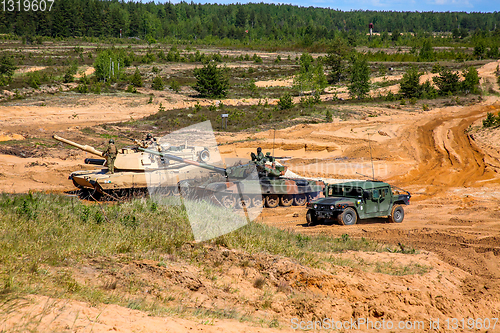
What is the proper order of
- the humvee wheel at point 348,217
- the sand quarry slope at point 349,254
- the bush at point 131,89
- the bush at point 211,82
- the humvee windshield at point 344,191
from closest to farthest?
the sand quarry slope at point 349,254, the humvee wheel at point 348,217, the humvee windshield at point 344,191, the bush at point 211,82, the bush at point 131,89

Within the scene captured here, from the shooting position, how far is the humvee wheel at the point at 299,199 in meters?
20.0

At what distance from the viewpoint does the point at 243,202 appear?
1862 centimetres

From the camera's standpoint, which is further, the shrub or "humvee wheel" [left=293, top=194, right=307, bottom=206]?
the shrub

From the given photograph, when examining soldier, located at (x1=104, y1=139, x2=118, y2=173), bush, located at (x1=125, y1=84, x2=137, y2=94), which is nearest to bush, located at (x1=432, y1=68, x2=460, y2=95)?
bush, located at (x1=125, y1=84, x2=137, y2=94)

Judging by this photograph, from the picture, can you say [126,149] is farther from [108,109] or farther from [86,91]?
[86,91]

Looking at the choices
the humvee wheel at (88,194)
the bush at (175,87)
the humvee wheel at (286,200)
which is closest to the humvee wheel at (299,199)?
the humvee wheel at (286,200)

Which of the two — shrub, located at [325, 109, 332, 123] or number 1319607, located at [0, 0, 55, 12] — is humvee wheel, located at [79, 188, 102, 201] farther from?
number 1319607, located at [0, 0, 55, 12]

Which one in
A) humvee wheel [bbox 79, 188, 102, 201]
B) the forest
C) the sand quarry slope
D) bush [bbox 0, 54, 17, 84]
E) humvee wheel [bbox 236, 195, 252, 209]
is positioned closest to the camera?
the sand quarry slope

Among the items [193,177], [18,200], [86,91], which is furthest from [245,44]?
[18,200]

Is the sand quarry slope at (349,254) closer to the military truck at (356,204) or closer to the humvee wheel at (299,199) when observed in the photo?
the military truck at (356,204)

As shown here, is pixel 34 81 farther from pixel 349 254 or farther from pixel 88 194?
pixel 349 254

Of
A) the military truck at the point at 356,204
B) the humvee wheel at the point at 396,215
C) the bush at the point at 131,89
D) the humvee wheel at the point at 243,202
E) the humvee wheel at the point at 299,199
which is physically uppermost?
the bush at the point at 131,89

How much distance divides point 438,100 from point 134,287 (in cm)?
4461

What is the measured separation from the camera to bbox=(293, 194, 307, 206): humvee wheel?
1996 centimetres
